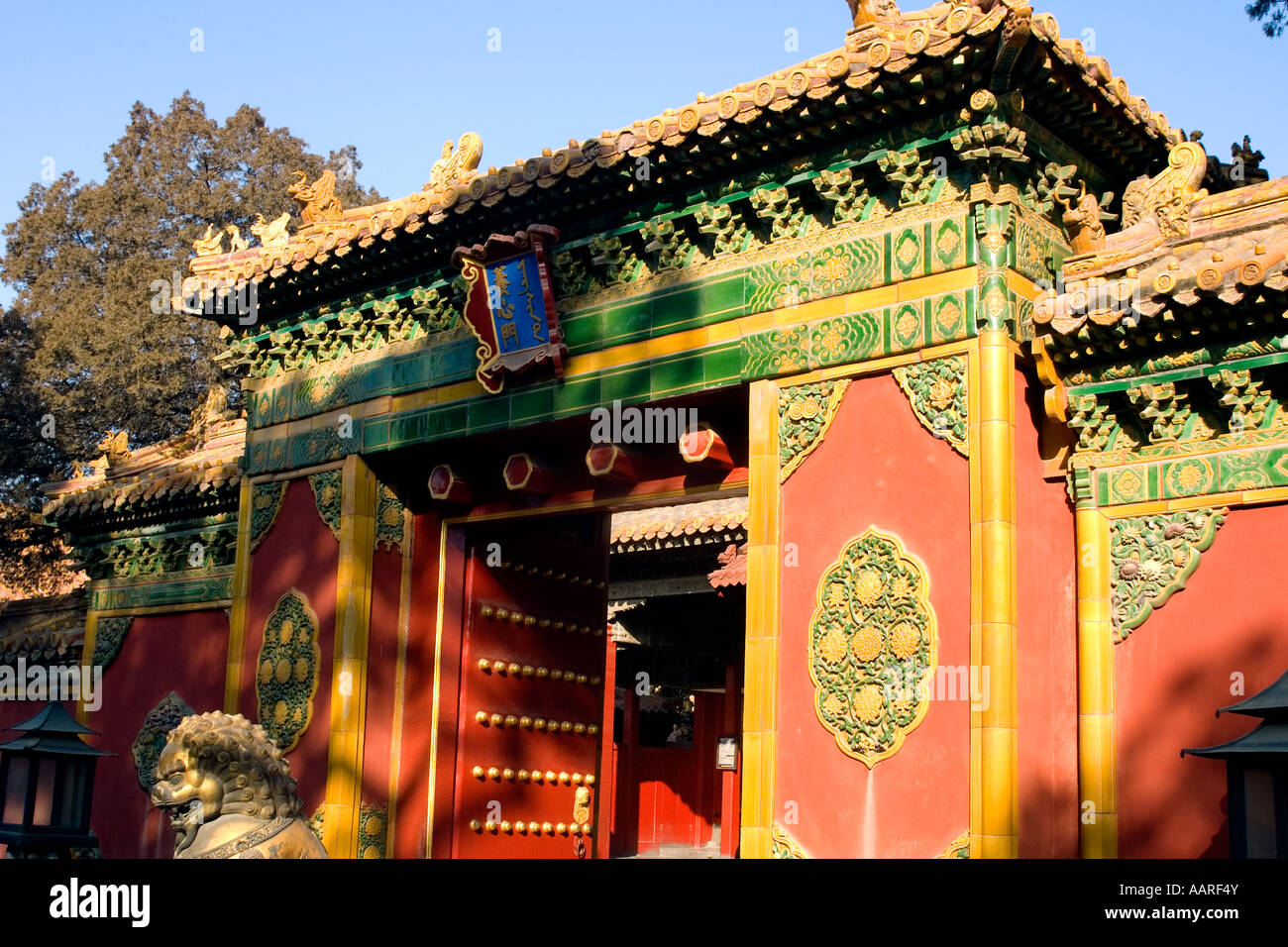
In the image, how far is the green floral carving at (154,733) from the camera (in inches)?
495

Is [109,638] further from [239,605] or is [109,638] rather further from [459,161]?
[459,161]

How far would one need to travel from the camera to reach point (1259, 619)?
22.6 feet

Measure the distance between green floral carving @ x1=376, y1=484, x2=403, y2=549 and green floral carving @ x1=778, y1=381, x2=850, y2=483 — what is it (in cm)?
383

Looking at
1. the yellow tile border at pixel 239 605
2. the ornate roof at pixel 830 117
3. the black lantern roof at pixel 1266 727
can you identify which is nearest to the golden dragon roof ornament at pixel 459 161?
the ornate roof at pixel 830 117

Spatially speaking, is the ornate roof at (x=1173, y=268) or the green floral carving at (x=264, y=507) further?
the green floral carving at (x=264, y=507)

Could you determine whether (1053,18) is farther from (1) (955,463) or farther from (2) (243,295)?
(2) (243,295)

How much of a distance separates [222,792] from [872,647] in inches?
134

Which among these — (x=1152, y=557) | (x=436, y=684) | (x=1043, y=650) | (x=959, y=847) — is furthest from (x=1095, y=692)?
Answer: (x=436, y=684)

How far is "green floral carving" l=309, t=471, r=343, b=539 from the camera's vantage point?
1088cm

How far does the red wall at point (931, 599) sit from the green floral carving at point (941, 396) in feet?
0.21

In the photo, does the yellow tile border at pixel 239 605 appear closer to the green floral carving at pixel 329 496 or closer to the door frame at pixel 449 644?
the green floral carving at pixel 329 496

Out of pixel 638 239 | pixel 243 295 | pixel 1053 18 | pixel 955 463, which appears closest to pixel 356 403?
pixel 243 295

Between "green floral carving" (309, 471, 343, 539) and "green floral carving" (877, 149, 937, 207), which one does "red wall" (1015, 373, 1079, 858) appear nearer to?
"green floral carving" (877, 149, 937, 207)

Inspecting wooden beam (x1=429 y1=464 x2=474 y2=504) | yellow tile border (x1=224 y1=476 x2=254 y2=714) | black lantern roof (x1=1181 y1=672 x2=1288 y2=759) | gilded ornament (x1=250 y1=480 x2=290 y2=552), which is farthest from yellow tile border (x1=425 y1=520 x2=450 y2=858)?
black lantern roof (x1=1181 y1=672 x2=1288 y2=759)
